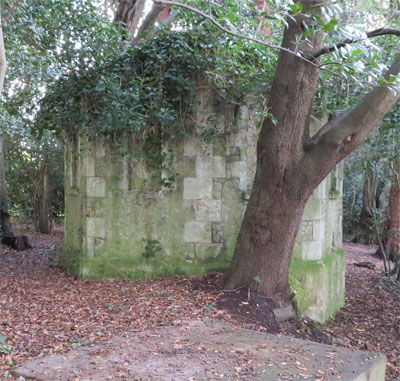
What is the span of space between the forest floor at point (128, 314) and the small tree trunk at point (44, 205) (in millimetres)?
5798

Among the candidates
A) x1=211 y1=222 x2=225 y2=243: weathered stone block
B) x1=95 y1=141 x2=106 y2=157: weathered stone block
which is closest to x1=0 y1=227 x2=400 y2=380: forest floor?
x1=211 y1=222 x2=225 y2=243: weathered stone block

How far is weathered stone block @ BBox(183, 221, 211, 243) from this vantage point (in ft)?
21.0

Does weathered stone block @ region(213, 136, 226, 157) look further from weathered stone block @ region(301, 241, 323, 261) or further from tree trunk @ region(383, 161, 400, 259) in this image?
tree trunk @ region(383, 161, 400, 259)

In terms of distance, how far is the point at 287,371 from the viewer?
3.36 metres

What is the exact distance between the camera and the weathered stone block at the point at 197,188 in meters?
6.38

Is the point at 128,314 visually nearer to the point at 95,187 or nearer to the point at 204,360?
the point at 204,360

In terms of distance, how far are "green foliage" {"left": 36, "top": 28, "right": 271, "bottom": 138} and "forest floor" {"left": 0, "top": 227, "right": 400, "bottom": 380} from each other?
7.15 feet

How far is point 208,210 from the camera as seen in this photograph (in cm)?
638

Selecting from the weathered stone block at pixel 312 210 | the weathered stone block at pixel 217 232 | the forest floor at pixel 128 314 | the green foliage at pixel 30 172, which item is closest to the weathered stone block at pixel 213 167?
the weathered stone block at pixel 217 232

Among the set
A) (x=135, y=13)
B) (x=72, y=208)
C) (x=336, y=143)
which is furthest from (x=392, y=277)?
(x=135, y=13)

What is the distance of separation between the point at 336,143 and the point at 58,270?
4998 millimetres

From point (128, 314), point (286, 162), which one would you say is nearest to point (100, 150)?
point (128, 314)

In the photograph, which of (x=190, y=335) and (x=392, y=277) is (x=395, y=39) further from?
(x=190, y=335)

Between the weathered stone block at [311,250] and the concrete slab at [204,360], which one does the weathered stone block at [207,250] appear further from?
the concrete slab at [204,360]
